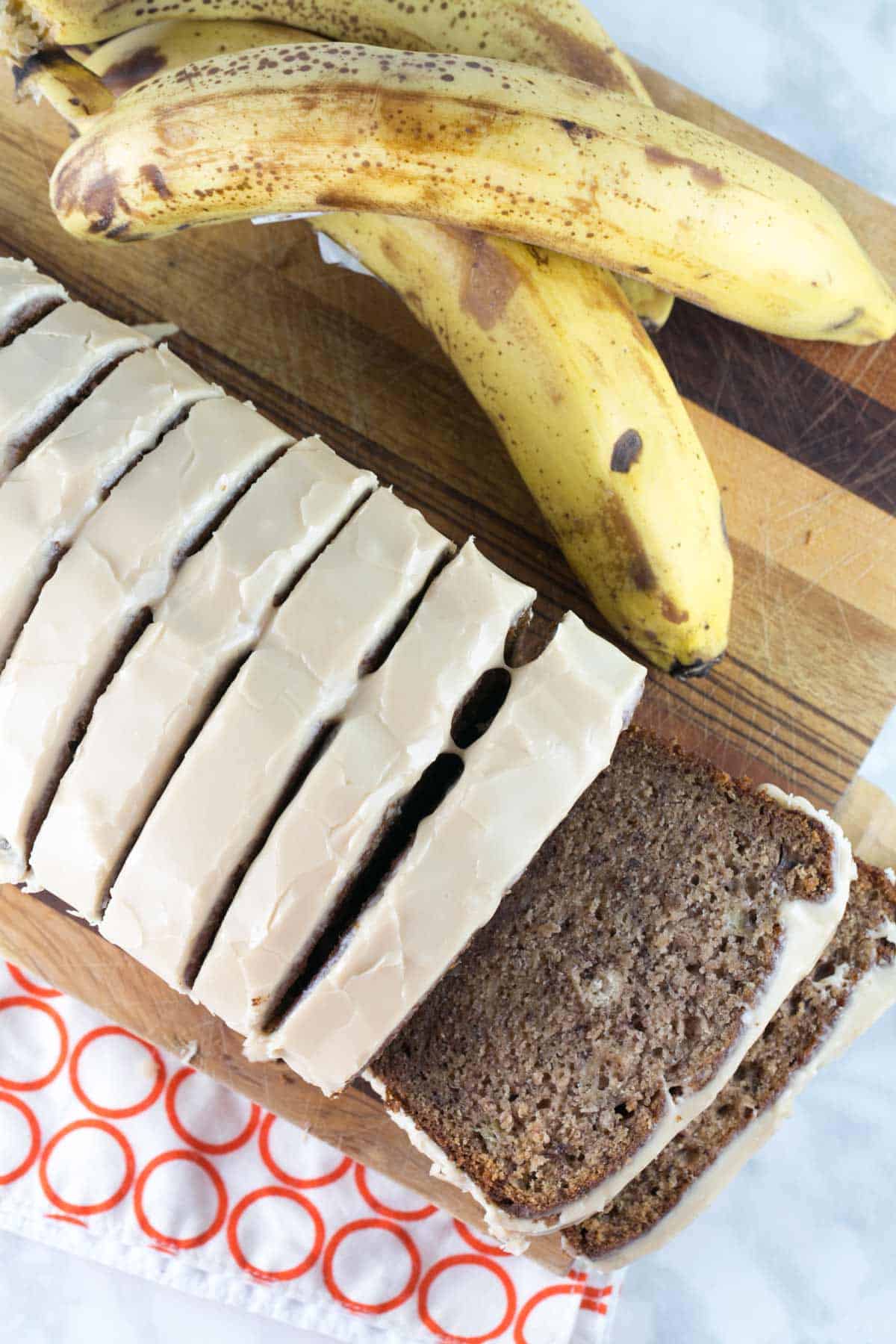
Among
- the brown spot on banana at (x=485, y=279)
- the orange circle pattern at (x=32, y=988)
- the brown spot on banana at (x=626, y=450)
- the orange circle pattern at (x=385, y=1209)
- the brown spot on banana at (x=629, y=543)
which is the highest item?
the brown spot on banana at (x=485, y=279)

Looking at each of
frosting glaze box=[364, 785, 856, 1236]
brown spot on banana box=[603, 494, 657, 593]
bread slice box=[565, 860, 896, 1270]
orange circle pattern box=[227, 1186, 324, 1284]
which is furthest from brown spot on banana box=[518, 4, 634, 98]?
orange circle pattern box=[227, 1186, 324, 1284]

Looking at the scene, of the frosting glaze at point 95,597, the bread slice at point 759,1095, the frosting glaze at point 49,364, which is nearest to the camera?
the frosting glaze at point 95,597

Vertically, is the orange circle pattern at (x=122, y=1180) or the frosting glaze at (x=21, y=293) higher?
the frosting glaze at (x=21, y=293)

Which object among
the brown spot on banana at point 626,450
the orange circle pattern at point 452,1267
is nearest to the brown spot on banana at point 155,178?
the brown spot on banana at point 626,450

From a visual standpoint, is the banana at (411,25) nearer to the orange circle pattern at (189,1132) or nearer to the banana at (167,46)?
the banana at (167,46)

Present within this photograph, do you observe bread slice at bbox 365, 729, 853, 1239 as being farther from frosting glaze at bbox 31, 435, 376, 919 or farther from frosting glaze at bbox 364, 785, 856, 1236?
frosting glaze at bbox 31, 435, 376, 919

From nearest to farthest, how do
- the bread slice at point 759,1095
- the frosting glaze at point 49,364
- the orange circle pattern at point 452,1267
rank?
the frosting glaze at point 49,364 < the bread slice at point 759,1095 < the orange circle pattern at point 452,1267

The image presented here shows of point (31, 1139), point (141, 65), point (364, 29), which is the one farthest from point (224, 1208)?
point (364, 29)

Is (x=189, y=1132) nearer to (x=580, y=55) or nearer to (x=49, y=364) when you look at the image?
(x=49, y=364)
